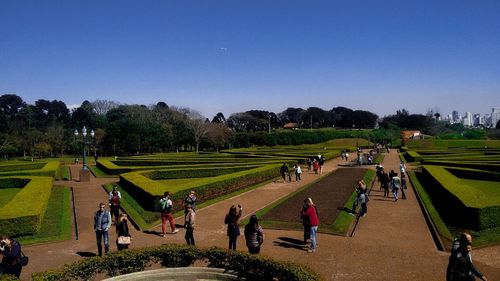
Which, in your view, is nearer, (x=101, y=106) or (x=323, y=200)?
(x=323, y=200)

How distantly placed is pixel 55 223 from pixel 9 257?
7942 mm

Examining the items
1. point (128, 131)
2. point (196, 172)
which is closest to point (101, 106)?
point (128, 131)

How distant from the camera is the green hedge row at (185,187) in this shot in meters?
18.8

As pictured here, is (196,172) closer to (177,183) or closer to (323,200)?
(177,183)

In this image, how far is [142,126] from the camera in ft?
218

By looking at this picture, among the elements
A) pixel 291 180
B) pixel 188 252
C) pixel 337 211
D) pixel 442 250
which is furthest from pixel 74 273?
pixel 291 180

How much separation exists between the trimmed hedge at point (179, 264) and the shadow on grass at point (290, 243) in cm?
343

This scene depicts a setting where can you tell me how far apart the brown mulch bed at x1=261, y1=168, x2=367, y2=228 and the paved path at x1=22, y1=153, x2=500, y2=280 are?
4.13 feet

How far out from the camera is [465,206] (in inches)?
590

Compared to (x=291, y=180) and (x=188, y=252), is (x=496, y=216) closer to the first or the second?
(x=188, y=252)

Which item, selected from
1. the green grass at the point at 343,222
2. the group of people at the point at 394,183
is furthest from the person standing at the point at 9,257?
the group of people at the point at 394,183

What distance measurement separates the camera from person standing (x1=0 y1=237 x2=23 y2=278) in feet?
29.0

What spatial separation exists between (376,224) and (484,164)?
1883cm

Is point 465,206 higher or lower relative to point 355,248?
higher
